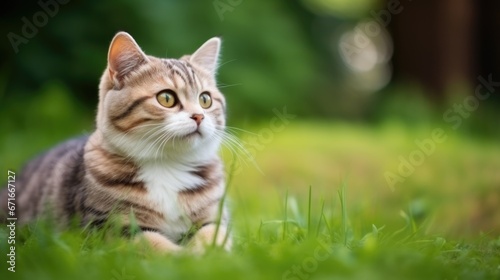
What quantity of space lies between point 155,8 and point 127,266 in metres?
5.40

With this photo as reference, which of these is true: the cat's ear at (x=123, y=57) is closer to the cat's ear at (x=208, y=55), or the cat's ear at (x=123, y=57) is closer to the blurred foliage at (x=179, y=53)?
the cat's ear at (x=208, y=55)

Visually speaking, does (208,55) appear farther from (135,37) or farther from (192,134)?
(135,37)

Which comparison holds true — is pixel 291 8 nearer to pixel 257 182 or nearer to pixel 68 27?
pixel 68 27

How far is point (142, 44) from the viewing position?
23.6 ft

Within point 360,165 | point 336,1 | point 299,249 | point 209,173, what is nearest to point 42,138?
point 360,165

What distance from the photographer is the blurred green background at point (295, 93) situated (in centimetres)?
512

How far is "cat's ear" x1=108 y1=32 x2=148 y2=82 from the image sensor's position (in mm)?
2852

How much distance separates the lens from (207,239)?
2693 mm

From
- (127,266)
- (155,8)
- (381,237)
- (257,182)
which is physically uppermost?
(155,8)
